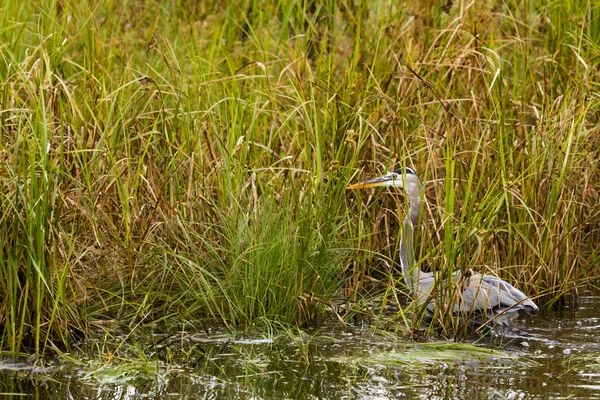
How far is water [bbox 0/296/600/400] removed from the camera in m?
4.46

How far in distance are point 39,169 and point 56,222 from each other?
0.87 ft

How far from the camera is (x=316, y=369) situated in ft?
15.9

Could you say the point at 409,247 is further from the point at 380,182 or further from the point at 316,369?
the point at 316,369

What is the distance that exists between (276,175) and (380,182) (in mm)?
592

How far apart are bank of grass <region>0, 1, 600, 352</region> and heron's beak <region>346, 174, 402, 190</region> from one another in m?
0.14

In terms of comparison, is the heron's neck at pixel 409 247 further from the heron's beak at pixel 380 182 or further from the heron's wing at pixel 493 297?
the heron's wing at pixel 493 297

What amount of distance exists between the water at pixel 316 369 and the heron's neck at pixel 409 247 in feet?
1.24

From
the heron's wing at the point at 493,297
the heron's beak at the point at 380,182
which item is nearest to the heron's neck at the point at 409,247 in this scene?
the heron's beak at the point at 380,182

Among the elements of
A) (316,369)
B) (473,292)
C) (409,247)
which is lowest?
(316,369)

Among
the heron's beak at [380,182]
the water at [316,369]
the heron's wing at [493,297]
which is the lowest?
the water at [316,369]

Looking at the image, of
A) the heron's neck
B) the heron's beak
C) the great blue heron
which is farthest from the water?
the heron's beak

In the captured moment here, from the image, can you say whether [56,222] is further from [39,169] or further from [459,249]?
[459,249]

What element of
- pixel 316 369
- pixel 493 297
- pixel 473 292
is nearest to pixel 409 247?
pixel 473 292

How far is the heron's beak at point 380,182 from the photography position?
5.93 metres
